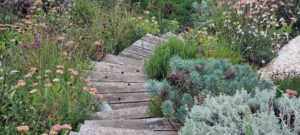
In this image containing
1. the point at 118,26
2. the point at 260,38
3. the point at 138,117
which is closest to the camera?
the point at 138,117

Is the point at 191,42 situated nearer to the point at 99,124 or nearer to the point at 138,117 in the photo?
the point at 138,117

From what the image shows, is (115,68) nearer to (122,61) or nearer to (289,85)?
(122,61)

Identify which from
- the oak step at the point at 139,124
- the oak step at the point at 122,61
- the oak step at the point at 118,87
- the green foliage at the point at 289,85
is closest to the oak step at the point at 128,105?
the oak step at the point at 118,87

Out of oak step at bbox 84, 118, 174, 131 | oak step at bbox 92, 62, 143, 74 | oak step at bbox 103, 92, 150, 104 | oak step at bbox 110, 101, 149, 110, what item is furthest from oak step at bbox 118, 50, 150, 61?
oak step at bbox 84, 118, 174, 131

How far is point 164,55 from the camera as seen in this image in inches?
188

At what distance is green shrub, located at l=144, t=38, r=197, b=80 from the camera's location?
4812 mm

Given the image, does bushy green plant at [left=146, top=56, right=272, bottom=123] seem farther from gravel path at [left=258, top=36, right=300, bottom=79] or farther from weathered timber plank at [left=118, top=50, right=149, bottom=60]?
weathered timber plank at [left=118, top=50, right=149, bottom=60]

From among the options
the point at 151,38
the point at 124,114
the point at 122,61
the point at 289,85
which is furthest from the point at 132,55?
the point at 289,85

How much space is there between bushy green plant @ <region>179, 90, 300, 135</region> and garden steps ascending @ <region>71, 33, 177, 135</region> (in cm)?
39

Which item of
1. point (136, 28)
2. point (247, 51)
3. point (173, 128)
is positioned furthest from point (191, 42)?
point (173, 128)

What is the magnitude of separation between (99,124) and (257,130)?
4.63 feet

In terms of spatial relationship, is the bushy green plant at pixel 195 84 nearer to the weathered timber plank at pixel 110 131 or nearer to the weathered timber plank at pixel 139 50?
the weathered timber plank at pixel 110 131

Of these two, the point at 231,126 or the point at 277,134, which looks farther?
the point at 231,126

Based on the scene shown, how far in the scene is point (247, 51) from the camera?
5.95 meters
